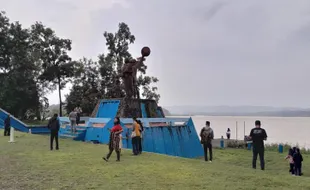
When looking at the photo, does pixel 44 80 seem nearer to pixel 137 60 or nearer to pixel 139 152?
pixel 137 60

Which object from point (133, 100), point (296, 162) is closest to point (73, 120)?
point (133, 100)

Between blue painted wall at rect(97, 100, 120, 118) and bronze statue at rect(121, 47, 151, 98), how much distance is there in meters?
1.15

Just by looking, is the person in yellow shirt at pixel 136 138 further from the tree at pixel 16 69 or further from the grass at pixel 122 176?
the tree at pixel 16 69

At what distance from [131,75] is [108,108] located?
2.75m

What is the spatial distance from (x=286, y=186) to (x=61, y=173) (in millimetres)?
5870

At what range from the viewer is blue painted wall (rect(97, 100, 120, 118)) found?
78.4 ft

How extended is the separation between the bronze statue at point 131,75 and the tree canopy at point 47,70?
18174mm

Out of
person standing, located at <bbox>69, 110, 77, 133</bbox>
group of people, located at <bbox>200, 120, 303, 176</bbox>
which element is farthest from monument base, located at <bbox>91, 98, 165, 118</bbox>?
group of people, located at <bbox>200, 120, 303, 176</bbox>

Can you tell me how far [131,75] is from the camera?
25.0 m

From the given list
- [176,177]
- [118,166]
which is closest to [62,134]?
[118,166]

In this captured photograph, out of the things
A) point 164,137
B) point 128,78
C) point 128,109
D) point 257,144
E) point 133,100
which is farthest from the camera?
point 128,78

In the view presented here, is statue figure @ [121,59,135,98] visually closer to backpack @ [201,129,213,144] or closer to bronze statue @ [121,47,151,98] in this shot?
bronze statue @ [121,47,151,98]

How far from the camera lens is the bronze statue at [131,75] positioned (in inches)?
969

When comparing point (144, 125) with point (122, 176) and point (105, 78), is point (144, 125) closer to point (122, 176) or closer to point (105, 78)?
point (122, 176)
